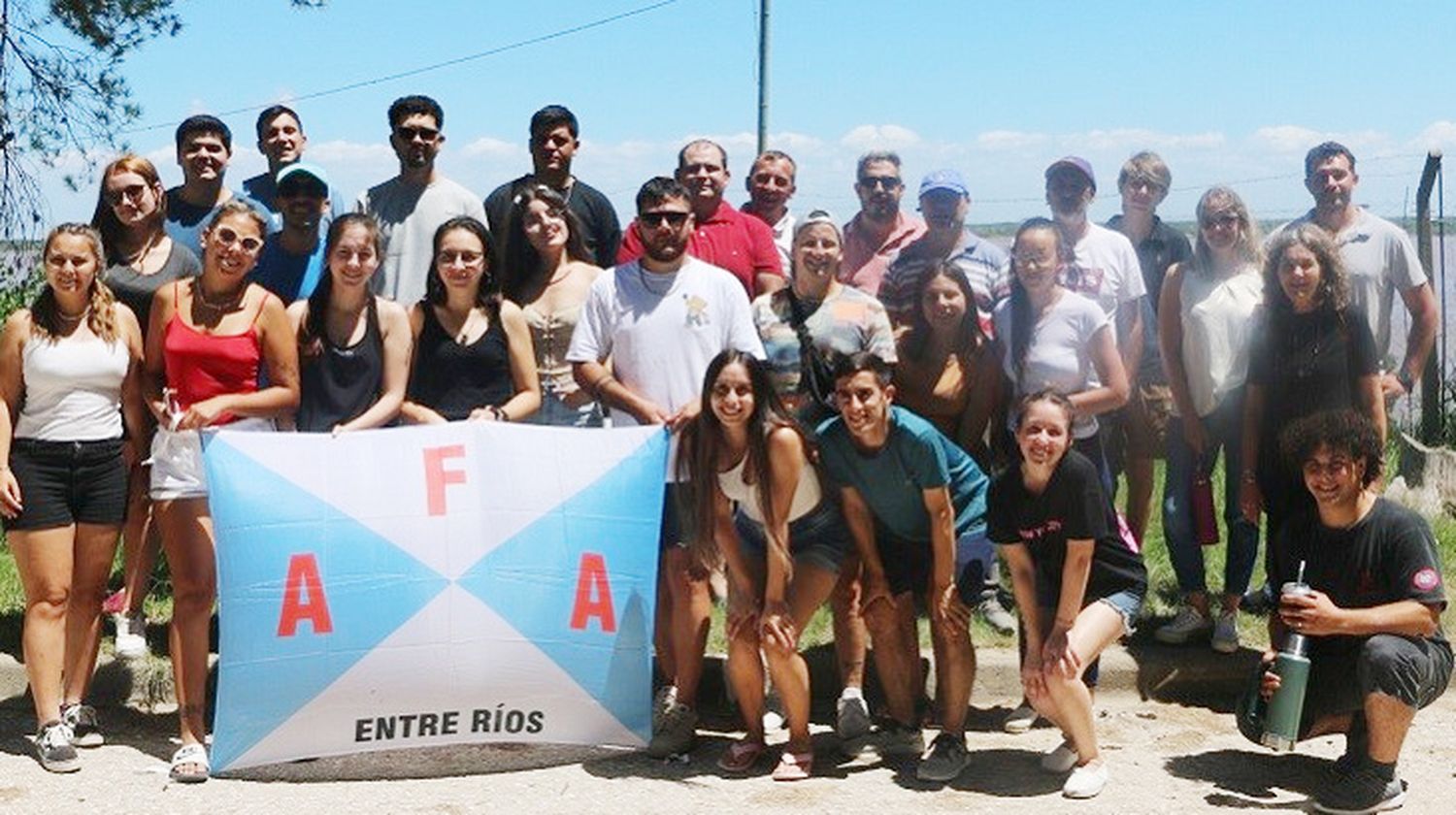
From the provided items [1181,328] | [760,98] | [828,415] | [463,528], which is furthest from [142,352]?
[760,98]

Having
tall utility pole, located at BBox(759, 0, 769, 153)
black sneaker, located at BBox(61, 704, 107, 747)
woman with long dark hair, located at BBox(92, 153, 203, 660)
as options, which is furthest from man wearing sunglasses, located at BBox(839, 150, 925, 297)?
tall utility pole, located at BBox(759, 0, 769, 153)

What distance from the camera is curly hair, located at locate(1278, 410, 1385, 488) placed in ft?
17.7

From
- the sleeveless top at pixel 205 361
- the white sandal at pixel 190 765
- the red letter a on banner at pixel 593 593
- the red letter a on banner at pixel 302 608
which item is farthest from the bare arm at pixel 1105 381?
the white sandal at pixel 190 765

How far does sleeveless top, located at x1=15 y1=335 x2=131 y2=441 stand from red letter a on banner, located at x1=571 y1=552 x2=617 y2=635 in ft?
5.67

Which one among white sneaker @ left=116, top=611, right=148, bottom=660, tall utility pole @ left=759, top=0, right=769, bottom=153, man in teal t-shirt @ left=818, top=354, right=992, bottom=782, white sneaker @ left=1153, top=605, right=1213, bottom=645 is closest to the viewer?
man in teal t-shirt @ left=818, top=354, right=992, bottom=782

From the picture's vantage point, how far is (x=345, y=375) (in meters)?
5.98

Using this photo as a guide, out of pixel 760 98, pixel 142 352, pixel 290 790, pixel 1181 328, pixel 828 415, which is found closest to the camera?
pixel 290 790

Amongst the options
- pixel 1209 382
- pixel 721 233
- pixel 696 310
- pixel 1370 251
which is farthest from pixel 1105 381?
pixel 721 233

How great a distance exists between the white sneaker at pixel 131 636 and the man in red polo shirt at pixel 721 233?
7.88 ft

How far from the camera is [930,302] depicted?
6523 mm

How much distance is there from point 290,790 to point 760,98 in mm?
13328

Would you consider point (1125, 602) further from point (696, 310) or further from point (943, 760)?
point (696, 310)

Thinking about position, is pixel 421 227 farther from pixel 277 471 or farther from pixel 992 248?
pixel 992 248

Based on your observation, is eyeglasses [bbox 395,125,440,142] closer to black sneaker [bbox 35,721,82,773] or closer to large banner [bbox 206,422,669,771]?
large banner [bbox 206,422,669,771]
